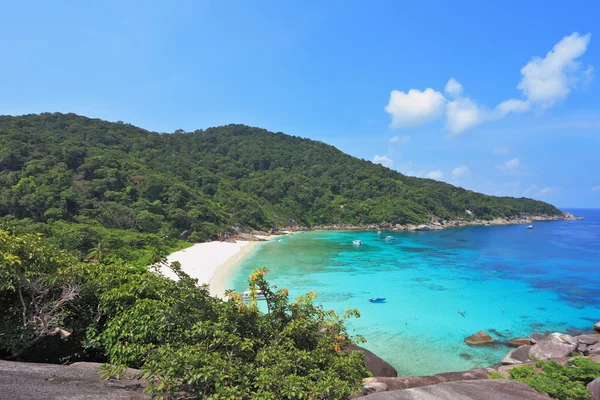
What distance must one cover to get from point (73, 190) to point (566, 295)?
57.6m

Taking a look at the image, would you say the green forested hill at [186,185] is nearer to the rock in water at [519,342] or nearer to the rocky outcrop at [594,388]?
the rocky outcrop at [594,388]

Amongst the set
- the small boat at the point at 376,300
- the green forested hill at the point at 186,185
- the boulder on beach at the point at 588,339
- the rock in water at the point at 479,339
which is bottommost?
the rock in water at the point at 479,339

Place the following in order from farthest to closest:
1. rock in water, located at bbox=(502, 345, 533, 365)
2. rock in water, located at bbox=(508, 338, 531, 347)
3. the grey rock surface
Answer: rock in water, located at bbox=(508, 338, 531, 347), rock in water, located at bbox=(502, 345, 533, 365), the grey rock surface

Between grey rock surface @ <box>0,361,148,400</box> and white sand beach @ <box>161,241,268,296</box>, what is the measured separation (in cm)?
1773

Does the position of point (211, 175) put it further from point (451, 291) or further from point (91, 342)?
point (91, 342)

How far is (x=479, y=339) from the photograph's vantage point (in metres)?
16.6

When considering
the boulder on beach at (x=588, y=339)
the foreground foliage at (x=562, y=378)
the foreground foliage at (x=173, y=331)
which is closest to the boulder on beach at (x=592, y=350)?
the boulder on beach at (x=588, y=339)

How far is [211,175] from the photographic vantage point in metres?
81.0

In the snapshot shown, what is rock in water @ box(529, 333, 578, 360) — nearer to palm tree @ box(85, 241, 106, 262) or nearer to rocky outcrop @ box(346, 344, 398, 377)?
rocky outcrop @ box(346, 344, 398, 377)

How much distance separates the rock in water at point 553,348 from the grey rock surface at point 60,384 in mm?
16225

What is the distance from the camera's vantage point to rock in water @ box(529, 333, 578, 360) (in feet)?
44.0

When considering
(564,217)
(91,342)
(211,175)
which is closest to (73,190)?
(211,175)

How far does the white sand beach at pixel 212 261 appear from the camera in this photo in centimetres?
2680

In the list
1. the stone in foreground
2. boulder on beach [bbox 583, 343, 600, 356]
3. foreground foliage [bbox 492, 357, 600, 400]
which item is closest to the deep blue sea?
boulder on beach [bbox 583, 343, 600, 356]
